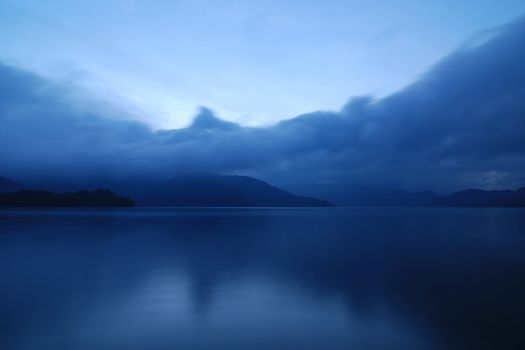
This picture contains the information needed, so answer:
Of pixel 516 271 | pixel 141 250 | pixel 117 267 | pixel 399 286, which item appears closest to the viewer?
pixel 399 286

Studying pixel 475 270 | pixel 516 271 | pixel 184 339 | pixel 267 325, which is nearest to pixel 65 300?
pixel 184 339

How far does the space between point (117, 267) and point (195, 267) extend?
4683 mm

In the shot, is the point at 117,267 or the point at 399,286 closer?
the point at 399,286

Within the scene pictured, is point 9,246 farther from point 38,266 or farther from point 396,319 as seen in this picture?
point 396,319

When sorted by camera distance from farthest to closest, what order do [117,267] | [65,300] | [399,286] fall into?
[117,267] < [399,286] < [65,300]

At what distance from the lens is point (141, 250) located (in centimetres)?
3142

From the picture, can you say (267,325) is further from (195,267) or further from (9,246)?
(9,246)

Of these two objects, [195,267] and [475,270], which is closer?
[475,270]

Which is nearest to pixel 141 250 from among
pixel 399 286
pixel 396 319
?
pixel 399 286

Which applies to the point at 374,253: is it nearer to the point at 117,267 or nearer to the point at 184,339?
the point at 117,267

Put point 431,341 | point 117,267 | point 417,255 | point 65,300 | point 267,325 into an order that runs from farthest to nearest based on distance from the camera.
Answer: point 417,255 < point 117,267 < point 65,300 < point 267,325 < point 431,341

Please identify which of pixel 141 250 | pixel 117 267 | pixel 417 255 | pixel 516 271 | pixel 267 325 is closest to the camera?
pixel 267 325

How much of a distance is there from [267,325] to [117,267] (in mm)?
14223

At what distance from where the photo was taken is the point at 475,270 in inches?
840
